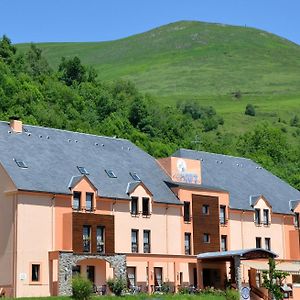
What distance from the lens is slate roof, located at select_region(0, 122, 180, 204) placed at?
2542 inches

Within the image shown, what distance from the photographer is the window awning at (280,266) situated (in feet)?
241

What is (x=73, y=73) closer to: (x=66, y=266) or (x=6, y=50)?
(x=6, y=50)

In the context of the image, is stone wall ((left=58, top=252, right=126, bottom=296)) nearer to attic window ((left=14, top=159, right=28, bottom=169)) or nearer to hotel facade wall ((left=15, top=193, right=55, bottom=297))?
hotel facade wall ((left=15, top=193, right=55, bottom=297))

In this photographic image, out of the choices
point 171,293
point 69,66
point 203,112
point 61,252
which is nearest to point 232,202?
point 171,293

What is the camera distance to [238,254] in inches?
2721

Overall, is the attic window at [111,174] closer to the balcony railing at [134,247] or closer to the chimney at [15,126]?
the balcony railing at [134,247]

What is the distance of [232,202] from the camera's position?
258ft

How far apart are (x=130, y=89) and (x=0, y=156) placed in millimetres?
92958

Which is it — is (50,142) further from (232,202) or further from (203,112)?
(203,112)

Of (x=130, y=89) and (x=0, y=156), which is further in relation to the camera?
(x=130, y=89)

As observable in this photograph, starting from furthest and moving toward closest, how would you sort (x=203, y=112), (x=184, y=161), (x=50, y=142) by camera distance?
(x=203, y=112)
(x=184, y=161)
(x=50, y=142)

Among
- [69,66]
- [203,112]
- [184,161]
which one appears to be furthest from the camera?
Answer: [203,112]

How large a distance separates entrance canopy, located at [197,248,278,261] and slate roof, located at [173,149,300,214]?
23.2 feet

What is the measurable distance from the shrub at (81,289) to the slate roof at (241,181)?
77.3 ft
